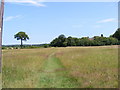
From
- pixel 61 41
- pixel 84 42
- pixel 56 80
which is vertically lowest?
pixel 56 80

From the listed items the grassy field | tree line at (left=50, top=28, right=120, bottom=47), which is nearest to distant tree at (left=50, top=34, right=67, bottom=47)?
tree line at (left=50, top=28, right=120, bottom=47)

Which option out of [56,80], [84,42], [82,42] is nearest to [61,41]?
[82,42]

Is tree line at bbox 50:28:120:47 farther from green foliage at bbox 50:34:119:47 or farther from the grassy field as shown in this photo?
the grassy field

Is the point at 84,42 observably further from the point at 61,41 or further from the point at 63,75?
the point at 63,75

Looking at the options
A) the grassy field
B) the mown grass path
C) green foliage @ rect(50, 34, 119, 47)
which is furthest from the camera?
green foliage @ rect(50, 34, 119, 47)

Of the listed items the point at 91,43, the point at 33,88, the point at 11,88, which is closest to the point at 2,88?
the point at 11,88

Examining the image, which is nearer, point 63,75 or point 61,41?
point 63,75

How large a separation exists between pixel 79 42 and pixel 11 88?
82992mm

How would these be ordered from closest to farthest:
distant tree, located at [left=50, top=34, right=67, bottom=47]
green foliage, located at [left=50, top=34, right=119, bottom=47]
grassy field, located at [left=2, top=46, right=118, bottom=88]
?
1. grassy field, located at [left=2, top=46, right=118, bottom=88]
2. green foliage, located at [left=50, top=34, right=119, bottom=47]
3. distant tree, located at [left=50, top=34, right=67, bottom=47]

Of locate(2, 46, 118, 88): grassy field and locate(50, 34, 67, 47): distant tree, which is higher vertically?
locate(50, 34, 67, 47): distant tree

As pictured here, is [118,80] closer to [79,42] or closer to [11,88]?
[11,88]

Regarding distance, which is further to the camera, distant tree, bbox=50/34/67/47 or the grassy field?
distant tree, bbox=50/34/67/47

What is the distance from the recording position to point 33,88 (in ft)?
24.1

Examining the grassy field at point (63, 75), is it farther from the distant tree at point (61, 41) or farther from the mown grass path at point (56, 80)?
the distant tree at point (61, 41)
